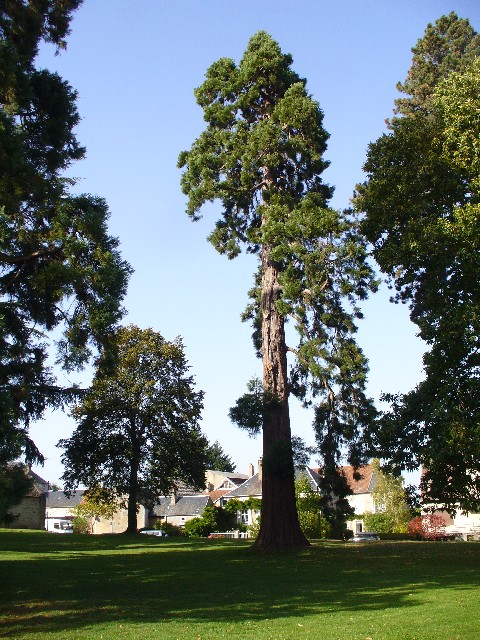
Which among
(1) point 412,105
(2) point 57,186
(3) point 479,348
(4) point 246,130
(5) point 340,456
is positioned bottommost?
(5) point 340,456

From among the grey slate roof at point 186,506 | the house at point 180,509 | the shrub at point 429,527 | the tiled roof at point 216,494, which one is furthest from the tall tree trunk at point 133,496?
the tiled roof at point 216,494

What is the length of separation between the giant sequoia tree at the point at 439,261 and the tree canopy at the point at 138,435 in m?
27.9

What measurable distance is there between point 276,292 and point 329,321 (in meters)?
2.62

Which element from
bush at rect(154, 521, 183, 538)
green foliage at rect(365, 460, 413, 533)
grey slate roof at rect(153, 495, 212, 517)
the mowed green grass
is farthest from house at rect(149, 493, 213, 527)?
the mowed green grass

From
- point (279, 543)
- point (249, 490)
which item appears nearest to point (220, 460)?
point (249, 490)

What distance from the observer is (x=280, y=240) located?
25.1 meters

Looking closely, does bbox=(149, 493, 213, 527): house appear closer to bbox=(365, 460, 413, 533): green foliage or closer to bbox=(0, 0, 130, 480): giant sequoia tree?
bbox=(365, 460, 413, 533): green foliage

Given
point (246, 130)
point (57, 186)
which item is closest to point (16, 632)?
point (57, 186)

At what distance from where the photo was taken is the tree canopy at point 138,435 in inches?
1777

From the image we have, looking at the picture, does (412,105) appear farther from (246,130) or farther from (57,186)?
(57,186)

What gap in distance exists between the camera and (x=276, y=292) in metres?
26.4

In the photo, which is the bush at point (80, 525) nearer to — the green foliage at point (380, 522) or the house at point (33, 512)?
the house at point (33, 512)

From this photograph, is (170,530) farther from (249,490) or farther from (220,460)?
(220,460)

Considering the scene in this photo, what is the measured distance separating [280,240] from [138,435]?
25032 millimetres
